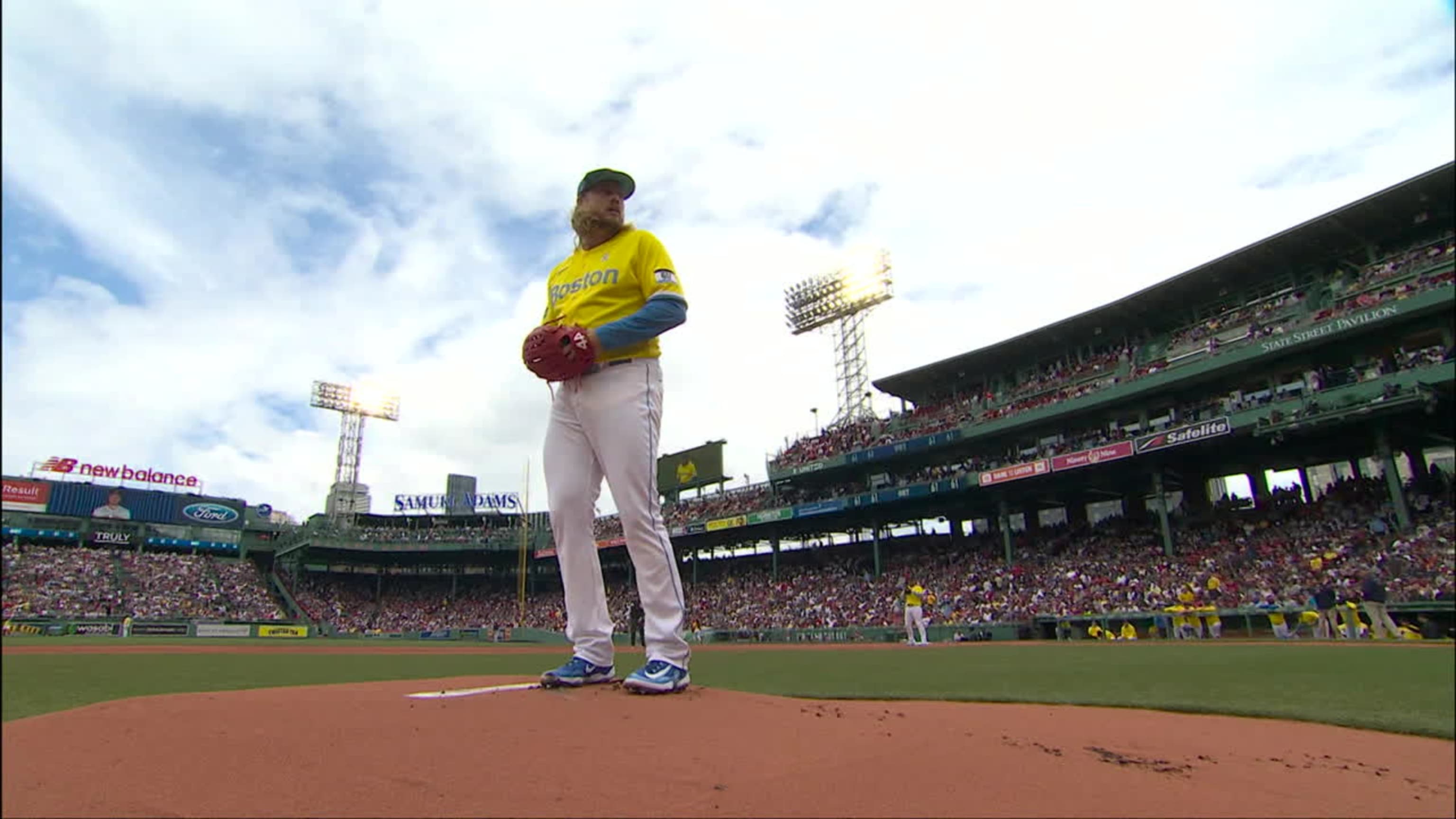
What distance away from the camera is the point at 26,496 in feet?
132

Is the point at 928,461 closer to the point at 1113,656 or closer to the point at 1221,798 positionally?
the point at 1113,656

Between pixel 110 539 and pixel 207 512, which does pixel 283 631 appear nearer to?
pixel 207 512

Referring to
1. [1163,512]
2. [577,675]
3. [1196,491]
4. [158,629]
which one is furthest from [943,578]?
[158,629]

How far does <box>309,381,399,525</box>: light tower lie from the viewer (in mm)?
46562

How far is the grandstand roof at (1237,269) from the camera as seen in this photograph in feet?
63.8

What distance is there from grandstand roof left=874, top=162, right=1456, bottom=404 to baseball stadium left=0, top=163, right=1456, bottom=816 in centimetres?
11

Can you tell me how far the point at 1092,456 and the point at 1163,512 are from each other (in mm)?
2270

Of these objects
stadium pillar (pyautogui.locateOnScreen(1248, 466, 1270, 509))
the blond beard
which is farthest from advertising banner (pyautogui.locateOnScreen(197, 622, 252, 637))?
stadium pillar (pyautogui.locateOnScreen(1248, 466, 1270, 509))

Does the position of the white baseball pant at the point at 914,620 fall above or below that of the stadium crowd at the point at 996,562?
below

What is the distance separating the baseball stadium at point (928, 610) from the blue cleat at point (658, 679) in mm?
102

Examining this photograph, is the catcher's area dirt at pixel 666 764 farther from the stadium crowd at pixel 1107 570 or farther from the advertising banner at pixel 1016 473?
the advertising banner at pixel 1016 473

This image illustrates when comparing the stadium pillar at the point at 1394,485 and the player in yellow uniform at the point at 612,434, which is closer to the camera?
the player in yellow uniform at the point at 612,434

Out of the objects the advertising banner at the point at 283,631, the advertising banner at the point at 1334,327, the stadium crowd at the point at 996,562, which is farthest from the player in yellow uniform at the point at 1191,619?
the advertising banner at the point at 283,631

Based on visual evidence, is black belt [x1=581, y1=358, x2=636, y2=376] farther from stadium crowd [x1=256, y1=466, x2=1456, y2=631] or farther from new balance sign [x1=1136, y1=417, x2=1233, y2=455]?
new balance sign [x1=1136, y1=417, x2=1233, y2=455]
